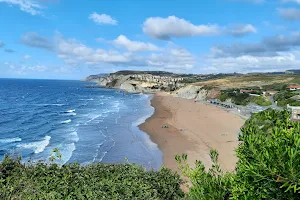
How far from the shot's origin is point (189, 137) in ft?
132

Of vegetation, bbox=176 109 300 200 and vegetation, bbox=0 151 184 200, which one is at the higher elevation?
vegetation, bbox=176 109 300 200

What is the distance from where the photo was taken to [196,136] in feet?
134

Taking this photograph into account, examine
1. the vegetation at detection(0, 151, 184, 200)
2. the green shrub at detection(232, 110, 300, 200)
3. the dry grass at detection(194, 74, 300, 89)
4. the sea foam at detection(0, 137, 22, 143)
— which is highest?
the green shrub at detection(232, 110, 300, 200)

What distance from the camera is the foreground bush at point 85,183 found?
891cm

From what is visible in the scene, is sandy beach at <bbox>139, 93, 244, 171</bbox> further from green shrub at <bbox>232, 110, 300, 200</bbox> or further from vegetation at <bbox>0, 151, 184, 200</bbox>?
green shrub at <bbox>232, 110, 300, 200</bbox>

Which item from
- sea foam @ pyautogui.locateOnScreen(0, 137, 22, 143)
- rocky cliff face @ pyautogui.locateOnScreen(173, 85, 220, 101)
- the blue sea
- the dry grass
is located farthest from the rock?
sea foam @ pyautogui.locateOnScreen(0, 137, 22, 143)

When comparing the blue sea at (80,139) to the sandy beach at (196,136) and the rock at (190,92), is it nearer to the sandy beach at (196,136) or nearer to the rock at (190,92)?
the sandy beach at (196,136)

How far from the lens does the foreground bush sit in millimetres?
8914

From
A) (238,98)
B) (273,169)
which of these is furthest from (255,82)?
(273,169)

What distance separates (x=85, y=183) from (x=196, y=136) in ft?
106

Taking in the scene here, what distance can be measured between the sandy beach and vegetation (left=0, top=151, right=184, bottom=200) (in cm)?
1416

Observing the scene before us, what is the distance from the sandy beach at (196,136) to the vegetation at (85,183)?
1416 centimetres

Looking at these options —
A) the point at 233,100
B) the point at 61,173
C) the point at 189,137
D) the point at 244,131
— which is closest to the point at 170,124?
the point at 189,137

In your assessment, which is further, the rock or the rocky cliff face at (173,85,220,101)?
the rock
